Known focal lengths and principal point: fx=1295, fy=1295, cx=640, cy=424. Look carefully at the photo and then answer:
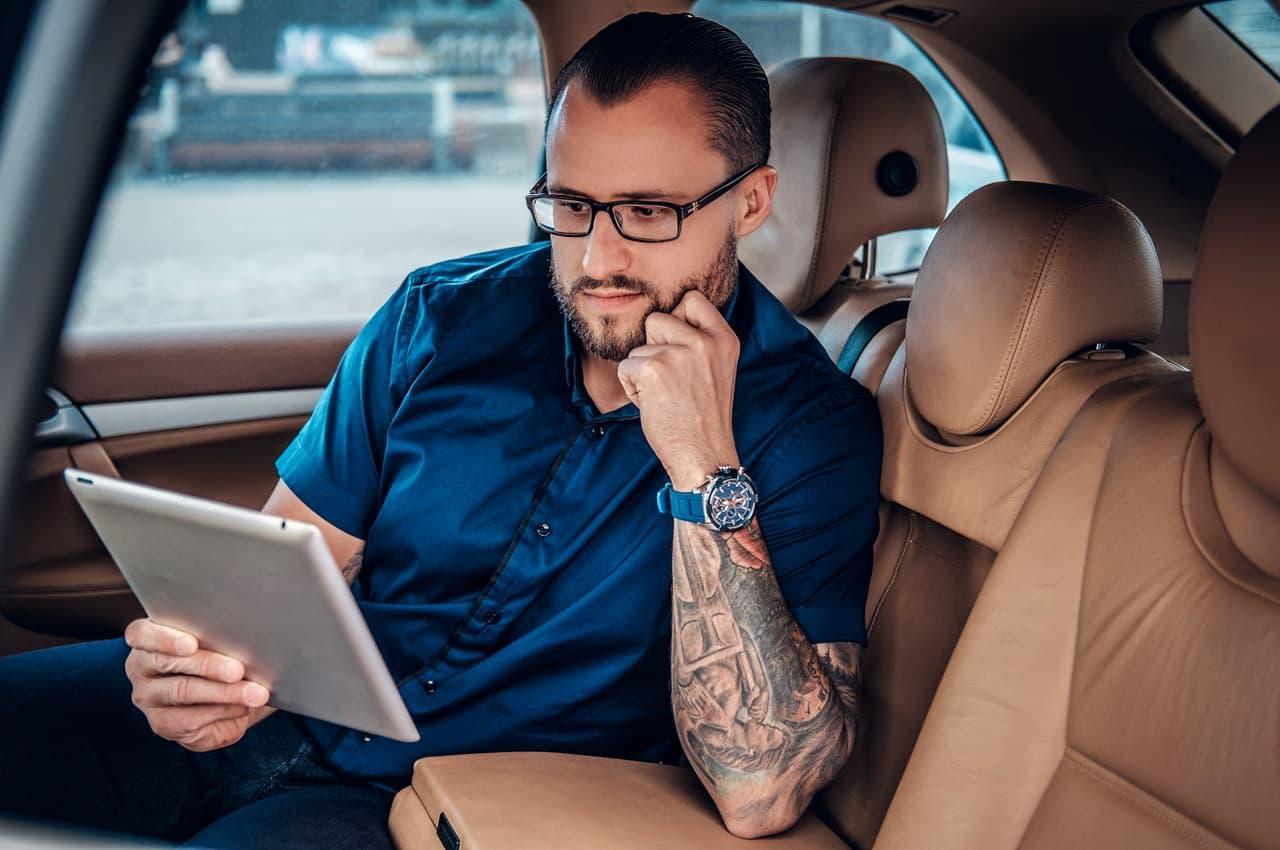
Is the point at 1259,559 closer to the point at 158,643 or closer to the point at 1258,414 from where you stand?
the point at 1258,414

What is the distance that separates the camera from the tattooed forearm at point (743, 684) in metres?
1.57

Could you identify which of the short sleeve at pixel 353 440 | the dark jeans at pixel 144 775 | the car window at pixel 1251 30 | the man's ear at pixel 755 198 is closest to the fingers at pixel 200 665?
the dark jeans at pixel 144 775

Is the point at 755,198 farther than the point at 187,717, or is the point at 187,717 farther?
the point at 755,198

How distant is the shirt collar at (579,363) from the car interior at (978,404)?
247mm

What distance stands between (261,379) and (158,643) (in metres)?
1.22

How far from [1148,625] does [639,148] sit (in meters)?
0.84

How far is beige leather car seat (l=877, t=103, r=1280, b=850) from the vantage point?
1.17 metres

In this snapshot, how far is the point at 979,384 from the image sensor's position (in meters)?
1.61

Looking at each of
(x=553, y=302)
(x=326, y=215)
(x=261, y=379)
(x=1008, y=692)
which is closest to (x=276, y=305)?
(x=326, y=215)

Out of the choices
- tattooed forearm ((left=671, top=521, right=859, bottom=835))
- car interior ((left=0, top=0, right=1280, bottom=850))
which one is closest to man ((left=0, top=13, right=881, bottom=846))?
tattooed forearm ((left=671, top=521, right=859, bottom=835))

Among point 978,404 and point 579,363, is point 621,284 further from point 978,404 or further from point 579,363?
point 978,404

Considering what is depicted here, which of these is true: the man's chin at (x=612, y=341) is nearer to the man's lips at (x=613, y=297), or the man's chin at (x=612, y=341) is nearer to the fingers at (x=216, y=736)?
the man's lips at (x=613, y=297)

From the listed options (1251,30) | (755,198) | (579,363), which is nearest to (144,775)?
(579,363)

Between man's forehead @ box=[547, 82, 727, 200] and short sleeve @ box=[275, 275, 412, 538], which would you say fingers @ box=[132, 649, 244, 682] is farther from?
man's forehead @ box=[547, 82, 727, 200]
